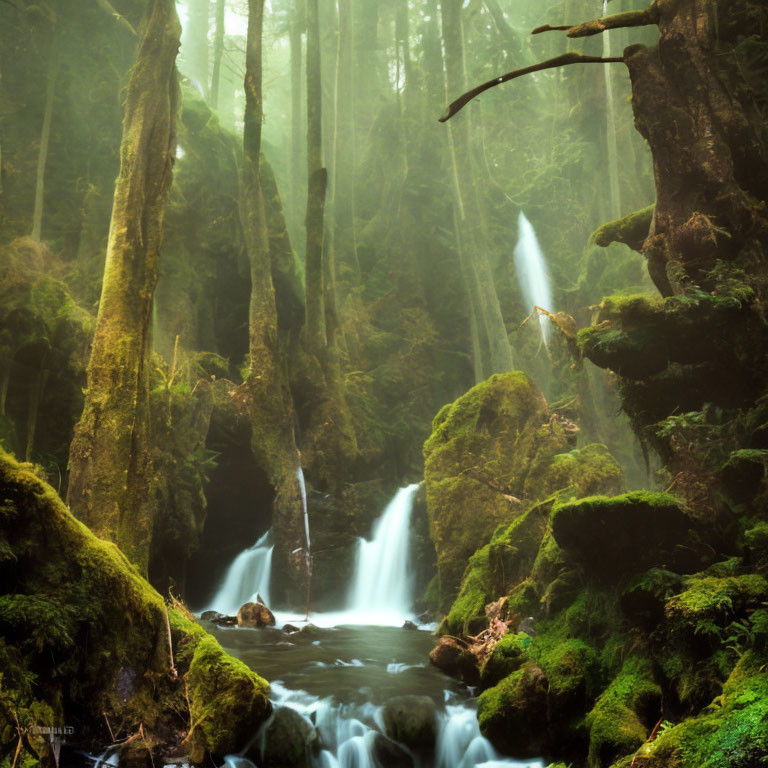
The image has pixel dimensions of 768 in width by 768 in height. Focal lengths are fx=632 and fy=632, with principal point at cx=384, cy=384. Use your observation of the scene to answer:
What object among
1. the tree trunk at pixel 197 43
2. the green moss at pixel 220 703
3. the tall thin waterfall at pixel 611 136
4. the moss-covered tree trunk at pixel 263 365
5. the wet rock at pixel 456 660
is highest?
the tree trunk at pixel 197 43

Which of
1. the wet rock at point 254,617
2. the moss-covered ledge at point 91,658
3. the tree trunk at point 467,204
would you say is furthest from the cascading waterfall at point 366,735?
the tree trunk at point 467,204

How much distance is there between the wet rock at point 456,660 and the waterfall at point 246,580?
5947 millimetres

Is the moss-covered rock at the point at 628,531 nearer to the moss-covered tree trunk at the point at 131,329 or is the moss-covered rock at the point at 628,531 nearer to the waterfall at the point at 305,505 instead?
the moss-covered tree trunk at the point at 131,329

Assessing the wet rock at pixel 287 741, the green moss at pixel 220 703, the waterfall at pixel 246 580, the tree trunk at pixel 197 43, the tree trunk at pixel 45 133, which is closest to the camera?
the green moss at pixel 220 703

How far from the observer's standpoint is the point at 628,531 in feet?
20.7

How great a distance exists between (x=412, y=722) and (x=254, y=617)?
575 centimetres

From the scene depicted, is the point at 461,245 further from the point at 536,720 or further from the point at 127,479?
the point at 536,720

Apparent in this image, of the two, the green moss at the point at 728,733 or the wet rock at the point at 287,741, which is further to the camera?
the wet rock at the point at 287,741

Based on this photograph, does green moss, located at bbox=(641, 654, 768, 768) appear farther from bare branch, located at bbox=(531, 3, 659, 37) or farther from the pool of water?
bare branch, located at bbox=(531, 3, 659, 37)

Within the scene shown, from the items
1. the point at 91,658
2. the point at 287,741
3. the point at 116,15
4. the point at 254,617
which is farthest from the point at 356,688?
the point at 116,15

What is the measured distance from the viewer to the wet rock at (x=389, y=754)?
584cm

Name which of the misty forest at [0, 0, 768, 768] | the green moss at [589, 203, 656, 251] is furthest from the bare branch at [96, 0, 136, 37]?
the green moss at [589, 203, 656, 251]

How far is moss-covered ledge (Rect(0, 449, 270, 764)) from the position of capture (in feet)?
13.4

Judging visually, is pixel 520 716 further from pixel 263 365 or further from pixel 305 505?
pixel 263 365
